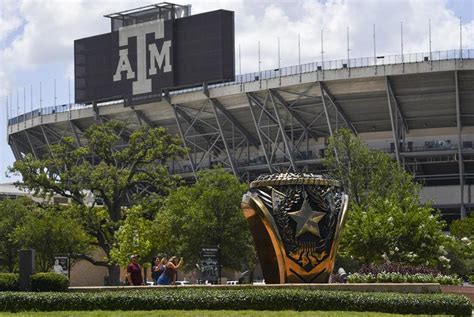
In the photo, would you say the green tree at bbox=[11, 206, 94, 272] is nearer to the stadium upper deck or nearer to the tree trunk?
the tree trunk

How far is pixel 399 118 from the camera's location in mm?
96312

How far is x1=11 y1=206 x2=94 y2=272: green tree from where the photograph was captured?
2640 inches

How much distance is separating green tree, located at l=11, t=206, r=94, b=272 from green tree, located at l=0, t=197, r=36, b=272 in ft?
18.5

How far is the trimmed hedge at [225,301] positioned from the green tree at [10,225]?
4542 cm

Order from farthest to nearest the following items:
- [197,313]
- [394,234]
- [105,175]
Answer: [105,175] < [394,234] < [197,313]

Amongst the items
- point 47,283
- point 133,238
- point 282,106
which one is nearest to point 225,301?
point 47,283

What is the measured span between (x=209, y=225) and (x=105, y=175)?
779 centimetres

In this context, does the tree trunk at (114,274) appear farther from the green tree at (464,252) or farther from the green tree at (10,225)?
the green tree at (464,252)

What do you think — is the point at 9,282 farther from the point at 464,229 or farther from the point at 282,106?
the point at 282,106

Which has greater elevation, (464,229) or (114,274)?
(464,229)

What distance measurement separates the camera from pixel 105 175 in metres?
67.9

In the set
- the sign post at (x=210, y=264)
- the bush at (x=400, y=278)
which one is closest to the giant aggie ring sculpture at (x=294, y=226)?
the bush at (x=400, y=278)

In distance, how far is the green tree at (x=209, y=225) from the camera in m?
Result: 65.3

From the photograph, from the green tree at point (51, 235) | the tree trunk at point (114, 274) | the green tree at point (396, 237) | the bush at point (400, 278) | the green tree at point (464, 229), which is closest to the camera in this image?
the bush at point (400, 278)
